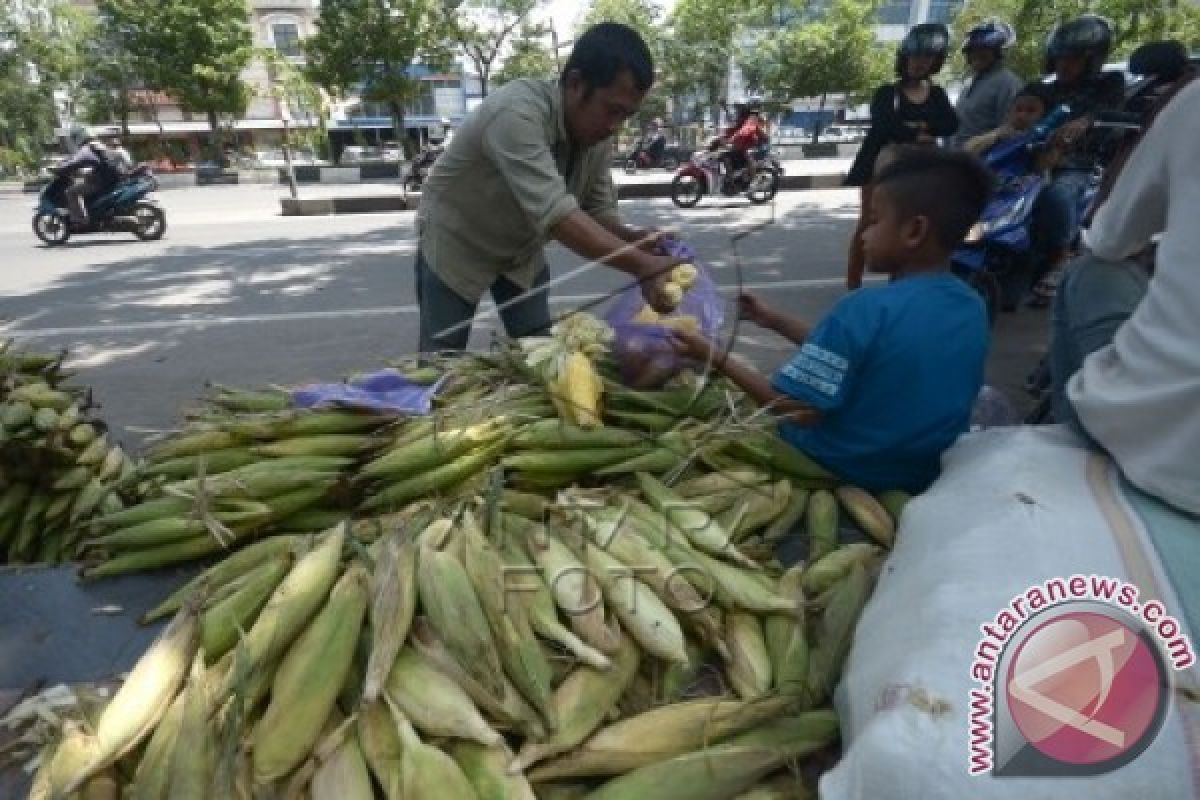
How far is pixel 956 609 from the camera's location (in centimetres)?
113

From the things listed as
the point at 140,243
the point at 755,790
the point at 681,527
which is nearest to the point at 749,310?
the point at 681,527

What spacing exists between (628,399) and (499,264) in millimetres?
1049

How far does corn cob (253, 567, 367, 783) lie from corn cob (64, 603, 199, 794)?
186 mm

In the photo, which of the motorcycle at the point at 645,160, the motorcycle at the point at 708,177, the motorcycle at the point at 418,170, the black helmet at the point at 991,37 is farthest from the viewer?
the motorcycle at the point at 645,160

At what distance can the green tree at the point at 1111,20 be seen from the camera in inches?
619

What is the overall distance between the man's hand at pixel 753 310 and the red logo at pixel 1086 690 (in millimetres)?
1107

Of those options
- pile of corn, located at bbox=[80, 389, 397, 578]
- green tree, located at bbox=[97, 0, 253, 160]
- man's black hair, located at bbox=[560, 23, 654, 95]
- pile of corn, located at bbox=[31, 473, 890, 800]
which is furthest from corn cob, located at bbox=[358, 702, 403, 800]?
green tree, located at bbox=[97, 0, 253, 160]

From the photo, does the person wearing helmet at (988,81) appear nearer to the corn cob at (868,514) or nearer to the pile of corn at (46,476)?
the corn cob at (868,514)

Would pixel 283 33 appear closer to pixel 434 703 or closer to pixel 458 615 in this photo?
pixel 458 615

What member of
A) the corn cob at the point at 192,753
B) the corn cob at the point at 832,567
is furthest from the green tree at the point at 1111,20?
the corn cob at the point at 192,753

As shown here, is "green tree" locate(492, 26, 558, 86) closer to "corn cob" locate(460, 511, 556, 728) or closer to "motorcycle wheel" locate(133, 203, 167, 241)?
"motorcycle wheel" locate(133, 203, 167, 241)

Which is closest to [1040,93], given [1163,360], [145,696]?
[1163,360]

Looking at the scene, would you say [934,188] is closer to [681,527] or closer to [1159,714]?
[681,527]

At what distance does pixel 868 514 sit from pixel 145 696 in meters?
1.46
